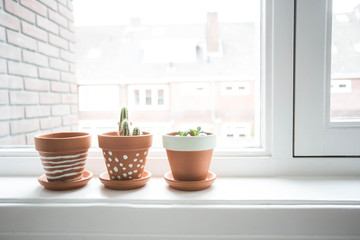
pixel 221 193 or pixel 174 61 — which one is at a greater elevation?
pixel 174 61

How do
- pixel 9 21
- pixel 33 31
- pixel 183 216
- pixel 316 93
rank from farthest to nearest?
pixel 33 31, pixel 9 21, pixel 316 93, pixel 183 216

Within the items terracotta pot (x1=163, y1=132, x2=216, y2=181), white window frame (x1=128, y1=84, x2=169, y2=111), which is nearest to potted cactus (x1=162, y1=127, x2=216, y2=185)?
terracotta pot (x1=163, y1=132, x2=216, y2=181)

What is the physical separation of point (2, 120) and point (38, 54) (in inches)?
12.7

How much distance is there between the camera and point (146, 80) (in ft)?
3.39

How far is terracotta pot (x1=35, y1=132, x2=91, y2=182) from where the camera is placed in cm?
62

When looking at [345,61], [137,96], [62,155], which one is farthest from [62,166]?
[345,61]

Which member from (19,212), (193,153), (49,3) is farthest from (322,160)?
(49,3)

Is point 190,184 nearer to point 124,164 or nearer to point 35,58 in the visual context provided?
point 124,164

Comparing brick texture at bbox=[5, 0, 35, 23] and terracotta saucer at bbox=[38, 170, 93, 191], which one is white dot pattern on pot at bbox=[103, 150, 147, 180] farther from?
brick texture at bbox=[5, 0, 35, 23]

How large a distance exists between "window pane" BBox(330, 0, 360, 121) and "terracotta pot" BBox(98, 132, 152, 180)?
0.59m

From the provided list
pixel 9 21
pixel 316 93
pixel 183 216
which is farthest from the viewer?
pixel 9 21

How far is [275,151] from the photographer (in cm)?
75

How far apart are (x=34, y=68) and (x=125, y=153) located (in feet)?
2.20

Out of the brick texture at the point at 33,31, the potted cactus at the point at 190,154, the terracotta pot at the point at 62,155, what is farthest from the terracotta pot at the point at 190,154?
the brick texture at the point at 33,31
